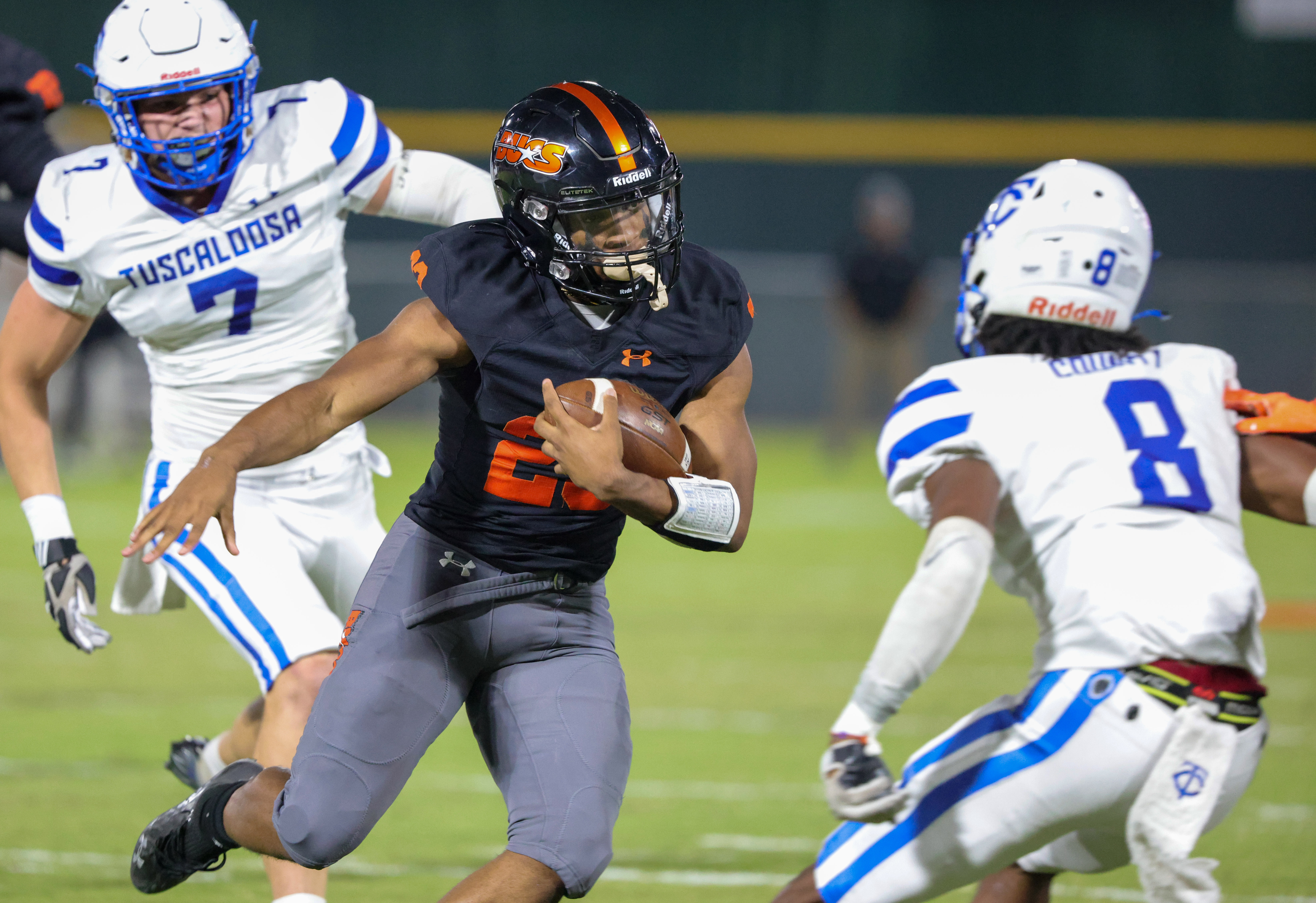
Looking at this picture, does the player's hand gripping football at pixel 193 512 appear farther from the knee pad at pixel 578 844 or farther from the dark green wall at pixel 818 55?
the dark green wall at pixel 818 55

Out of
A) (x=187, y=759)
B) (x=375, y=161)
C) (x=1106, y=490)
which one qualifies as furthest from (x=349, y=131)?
(x=1106, y=490)

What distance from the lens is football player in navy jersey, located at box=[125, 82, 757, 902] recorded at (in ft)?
8.97

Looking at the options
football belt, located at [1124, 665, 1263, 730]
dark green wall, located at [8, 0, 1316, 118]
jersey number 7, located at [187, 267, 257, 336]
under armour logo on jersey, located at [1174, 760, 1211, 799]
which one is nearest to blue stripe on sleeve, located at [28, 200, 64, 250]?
jersey number 7, located at [187, 267, 257, 336]

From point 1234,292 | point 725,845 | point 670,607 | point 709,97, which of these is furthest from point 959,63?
point 725,845

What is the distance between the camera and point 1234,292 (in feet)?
52.2

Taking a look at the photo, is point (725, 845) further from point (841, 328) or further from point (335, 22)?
point (335, 22)

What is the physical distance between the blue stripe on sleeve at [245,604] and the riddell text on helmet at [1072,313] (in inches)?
65.7

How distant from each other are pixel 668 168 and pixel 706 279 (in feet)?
0.71

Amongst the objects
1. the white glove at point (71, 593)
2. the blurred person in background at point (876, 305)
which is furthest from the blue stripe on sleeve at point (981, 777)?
the blurred person in background at point (876, 305)

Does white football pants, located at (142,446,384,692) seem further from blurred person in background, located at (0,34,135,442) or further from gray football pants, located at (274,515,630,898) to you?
blurred person in background, located at (0,34,135,442)

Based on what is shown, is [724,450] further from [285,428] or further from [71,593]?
[71,593]

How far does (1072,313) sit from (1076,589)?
0.51 m

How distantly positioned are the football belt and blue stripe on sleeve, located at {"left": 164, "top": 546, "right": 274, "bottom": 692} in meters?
1.76

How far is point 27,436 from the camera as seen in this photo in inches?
138
